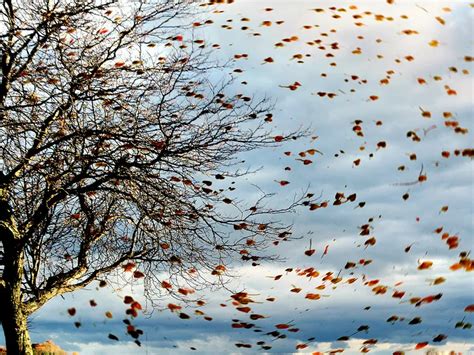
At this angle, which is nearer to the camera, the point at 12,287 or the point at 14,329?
the point at 14,329

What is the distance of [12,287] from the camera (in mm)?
11984

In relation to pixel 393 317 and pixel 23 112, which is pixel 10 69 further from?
pixel 393 317

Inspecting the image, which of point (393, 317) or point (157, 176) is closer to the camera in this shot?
point (393, 317)

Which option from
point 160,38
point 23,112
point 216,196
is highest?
point 160,38

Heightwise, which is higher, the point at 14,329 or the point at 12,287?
the point at 12,287

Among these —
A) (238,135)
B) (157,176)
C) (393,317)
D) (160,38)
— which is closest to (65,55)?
(160,38)

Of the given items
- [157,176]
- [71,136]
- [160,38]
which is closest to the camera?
[71,136]

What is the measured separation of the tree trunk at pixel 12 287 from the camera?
38.6 ft

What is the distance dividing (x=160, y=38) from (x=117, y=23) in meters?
0.96

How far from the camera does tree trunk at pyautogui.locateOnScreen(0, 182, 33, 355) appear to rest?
1176 cm

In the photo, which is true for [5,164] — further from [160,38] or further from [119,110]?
[160,38]

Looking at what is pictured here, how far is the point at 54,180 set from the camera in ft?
37.0

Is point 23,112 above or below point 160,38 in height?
below

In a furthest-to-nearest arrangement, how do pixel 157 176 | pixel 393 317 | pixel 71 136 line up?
pixel 157 176, pixel 71 136, pixel 393 317
